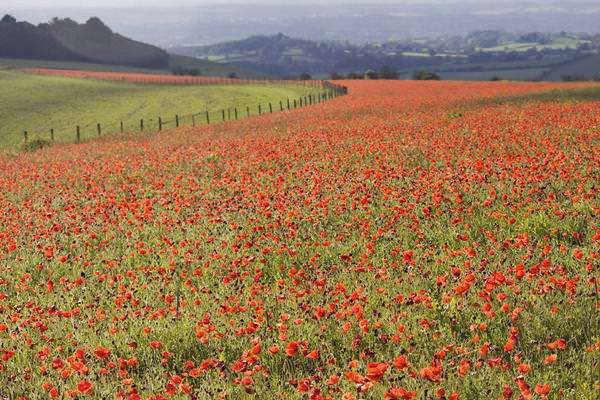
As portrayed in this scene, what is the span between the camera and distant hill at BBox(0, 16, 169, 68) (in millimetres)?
149125

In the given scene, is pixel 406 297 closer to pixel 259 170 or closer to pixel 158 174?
pixel 259 170

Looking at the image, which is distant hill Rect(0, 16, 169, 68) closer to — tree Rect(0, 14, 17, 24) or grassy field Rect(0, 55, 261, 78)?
tree Rect(0, 14, 17, 24)

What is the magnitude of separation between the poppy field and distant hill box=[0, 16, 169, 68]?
5874 inches

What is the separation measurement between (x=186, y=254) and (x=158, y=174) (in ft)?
33.2

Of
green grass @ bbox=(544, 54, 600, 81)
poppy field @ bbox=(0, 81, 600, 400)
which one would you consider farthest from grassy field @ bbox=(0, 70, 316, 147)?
green grass @ bbox=(544, 54, 600, 81)

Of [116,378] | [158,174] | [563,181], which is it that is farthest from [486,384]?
[158,174]

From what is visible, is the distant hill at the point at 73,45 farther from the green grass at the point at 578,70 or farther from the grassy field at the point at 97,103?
the green grass at the point at 578,70

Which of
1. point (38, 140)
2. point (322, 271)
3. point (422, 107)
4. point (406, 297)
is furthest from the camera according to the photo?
point (38, 140)

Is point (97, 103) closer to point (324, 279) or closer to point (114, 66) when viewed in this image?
point (324, 279)

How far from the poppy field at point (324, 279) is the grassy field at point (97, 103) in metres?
40.0

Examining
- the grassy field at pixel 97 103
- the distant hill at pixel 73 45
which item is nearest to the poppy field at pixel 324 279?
the grassy field at pixel 97 103

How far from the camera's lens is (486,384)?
17.3 feet

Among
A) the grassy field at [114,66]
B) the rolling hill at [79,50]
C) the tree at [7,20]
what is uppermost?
the tree at [7,20]

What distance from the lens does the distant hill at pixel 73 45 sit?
14912cm
